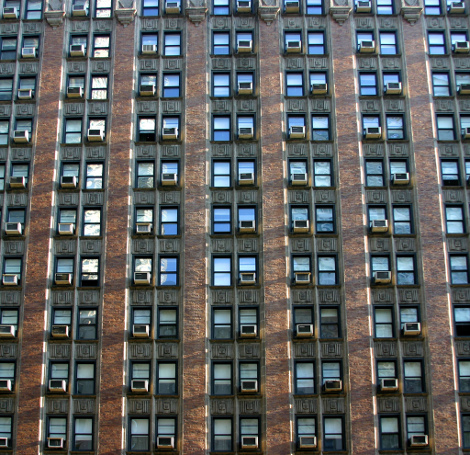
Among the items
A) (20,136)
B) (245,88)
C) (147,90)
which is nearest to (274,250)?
(245,88)

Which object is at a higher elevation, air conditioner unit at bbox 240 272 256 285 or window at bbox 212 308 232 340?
air conditioner unit at bbox 240 272 256 285

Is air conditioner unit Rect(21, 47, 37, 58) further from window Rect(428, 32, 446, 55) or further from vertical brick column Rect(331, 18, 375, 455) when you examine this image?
window Rect(428, 32, 446, 55)

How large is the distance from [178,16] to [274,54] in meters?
6.36

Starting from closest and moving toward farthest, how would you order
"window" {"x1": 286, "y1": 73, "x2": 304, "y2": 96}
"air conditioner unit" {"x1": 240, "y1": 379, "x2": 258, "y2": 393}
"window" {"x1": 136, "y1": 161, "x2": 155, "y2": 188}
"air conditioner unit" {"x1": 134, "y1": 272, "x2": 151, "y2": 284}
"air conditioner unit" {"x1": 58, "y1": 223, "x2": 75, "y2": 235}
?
1. "air conditioner unit" {"x1": 240, "y1": 379, "x2": 258, "y2": 393}
2. "air conditioner unit" {"x1": 134, "y1": 272, "x2": 151, "y2": 284}
3. "air conditioner unit" {"x1": 58, "y1": 223, "x2": 75, "y2": 235}
4. "window" {"x1": 136, "y1": 161, "x2": 155, "y2": 188}
5. "window" {"x1": 286, "y1": 73, "x2": 304, "y2": 96}

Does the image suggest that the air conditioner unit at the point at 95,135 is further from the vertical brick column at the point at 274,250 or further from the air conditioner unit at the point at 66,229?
the vertical brick column at the point at 274,250

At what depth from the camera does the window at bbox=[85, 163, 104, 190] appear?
46.8 meters

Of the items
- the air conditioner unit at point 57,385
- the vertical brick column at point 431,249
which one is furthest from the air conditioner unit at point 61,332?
the vertical brick column at point 431,249

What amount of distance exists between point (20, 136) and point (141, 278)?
10.9 m

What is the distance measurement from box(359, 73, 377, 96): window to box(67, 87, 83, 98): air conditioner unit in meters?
16.0

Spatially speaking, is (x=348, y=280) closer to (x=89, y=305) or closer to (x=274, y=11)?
(x=89, y=305)

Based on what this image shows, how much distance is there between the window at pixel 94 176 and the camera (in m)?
46.8

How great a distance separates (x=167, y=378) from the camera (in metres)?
43.2

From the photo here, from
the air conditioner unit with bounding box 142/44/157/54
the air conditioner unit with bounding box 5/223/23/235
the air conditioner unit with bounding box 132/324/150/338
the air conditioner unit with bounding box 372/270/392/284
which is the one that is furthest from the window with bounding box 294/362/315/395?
the air conditioner unit with bounding box 142/44/157/54

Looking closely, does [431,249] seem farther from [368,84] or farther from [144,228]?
[144,228]
